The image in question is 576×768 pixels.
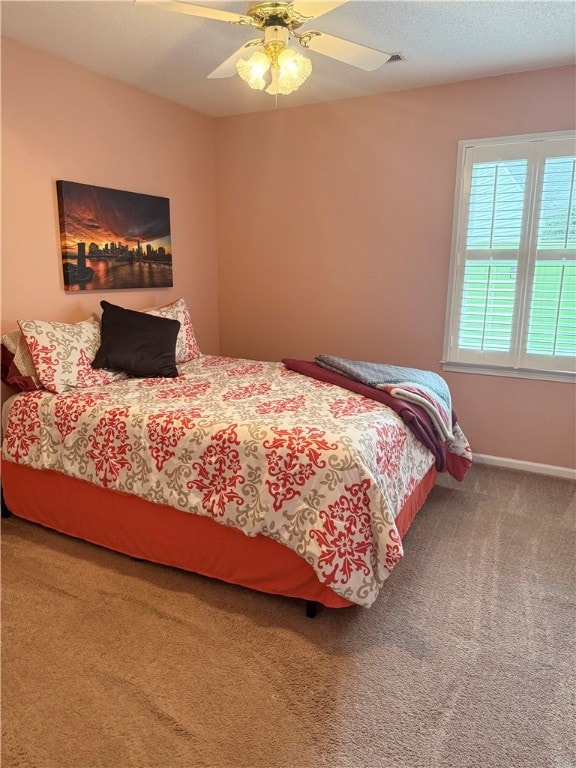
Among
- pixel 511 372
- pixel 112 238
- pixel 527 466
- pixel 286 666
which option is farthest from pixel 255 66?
pixel 527 466

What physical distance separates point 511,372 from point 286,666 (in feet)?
8.03

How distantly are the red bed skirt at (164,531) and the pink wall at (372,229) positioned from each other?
3.49 ft

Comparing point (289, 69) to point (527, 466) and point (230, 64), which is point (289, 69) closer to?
point (230, 64)

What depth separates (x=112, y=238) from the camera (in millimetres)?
3332

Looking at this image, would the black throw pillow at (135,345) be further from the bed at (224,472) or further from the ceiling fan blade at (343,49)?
the ceiling fan blade at (343,49)

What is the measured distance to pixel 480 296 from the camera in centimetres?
341

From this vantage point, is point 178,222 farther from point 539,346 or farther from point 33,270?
point 539,346

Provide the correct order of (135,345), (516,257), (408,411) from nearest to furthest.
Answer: (408,411)
(135,345)
(516,257)

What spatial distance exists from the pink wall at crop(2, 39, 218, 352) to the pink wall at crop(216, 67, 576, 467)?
46 centimetres

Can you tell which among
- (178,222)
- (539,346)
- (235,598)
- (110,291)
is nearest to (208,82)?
(178,222)

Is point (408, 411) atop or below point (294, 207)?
below

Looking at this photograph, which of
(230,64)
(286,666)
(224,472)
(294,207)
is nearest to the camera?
(286,666)

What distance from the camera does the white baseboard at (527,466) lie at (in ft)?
11.0

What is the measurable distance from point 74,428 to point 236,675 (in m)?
1.36
